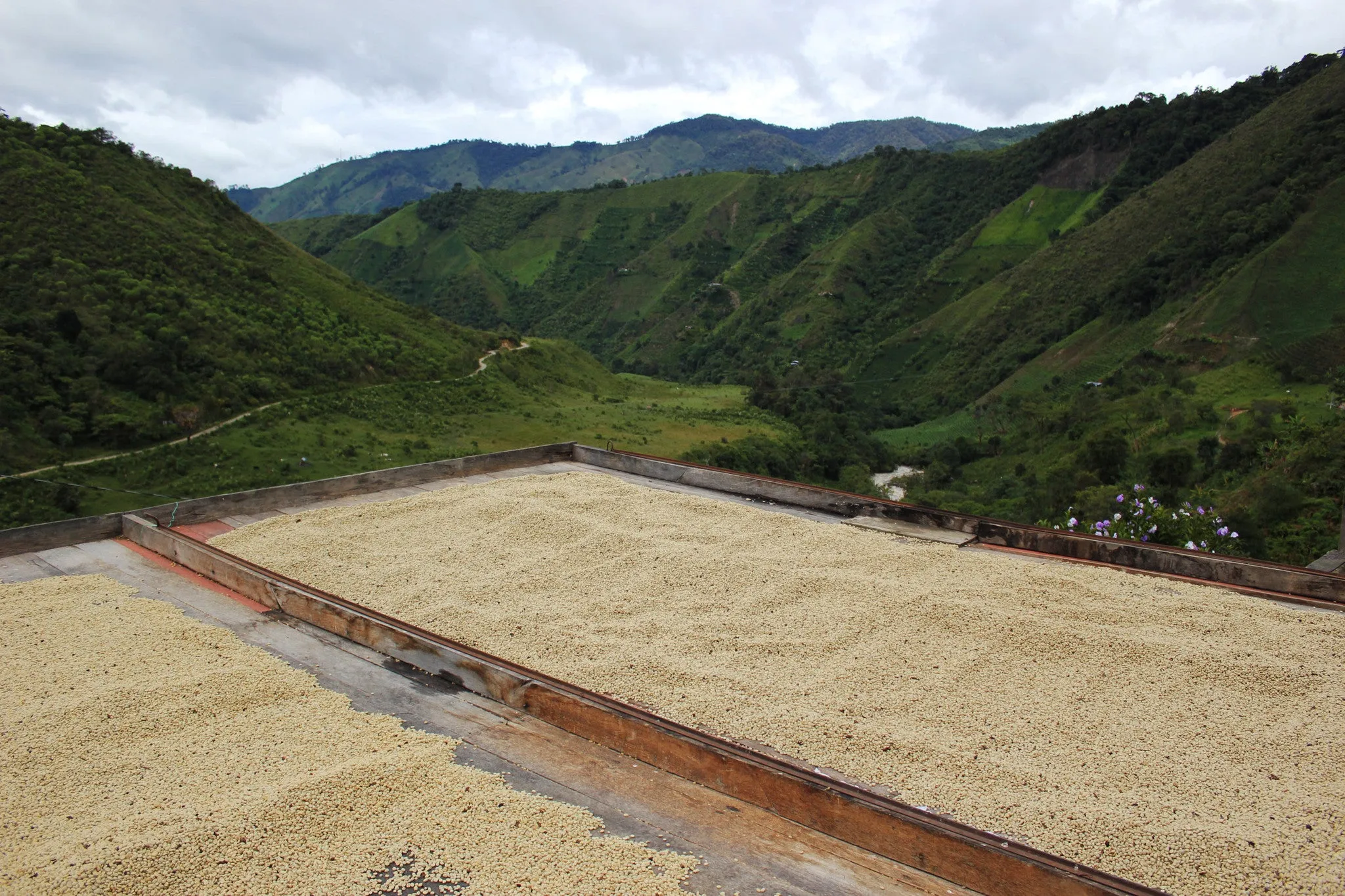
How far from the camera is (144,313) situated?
22000 millimetres

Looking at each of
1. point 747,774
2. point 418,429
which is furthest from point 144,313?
point 747,774

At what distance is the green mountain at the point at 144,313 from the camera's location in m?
19.2

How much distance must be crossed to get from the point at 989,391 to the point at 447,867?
133 feet

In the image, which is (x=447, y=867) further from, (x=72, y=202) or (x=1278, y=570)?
(x=72, y=202)

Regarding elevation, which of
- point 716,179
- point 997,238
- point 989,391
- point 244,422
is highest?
point 716,179

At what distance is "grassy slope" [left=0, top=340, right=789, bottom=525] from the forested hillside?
11.8ft

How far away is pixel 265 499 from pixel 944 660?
625 centimetres

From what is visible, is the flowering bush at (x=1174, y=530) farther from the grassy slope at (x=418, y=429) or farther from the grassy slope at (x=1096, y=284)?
the grassy slope at (x=1096, y=284)

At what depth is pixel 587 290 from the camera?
71875mm

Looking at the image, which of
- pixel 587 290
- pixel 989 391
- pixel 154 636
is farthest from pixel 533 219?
pixel 154 636

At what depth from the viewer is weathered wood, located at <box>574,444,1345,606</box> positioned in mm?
5422

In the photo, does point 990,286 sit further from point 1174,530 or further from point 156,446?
point 1174,530

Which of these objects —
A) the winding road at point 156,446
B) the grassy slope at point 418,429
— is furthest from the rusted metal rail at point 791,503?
the winding road at point 156,446

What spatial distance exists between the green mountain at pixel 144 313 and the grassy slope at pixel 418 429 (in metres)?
1.04
